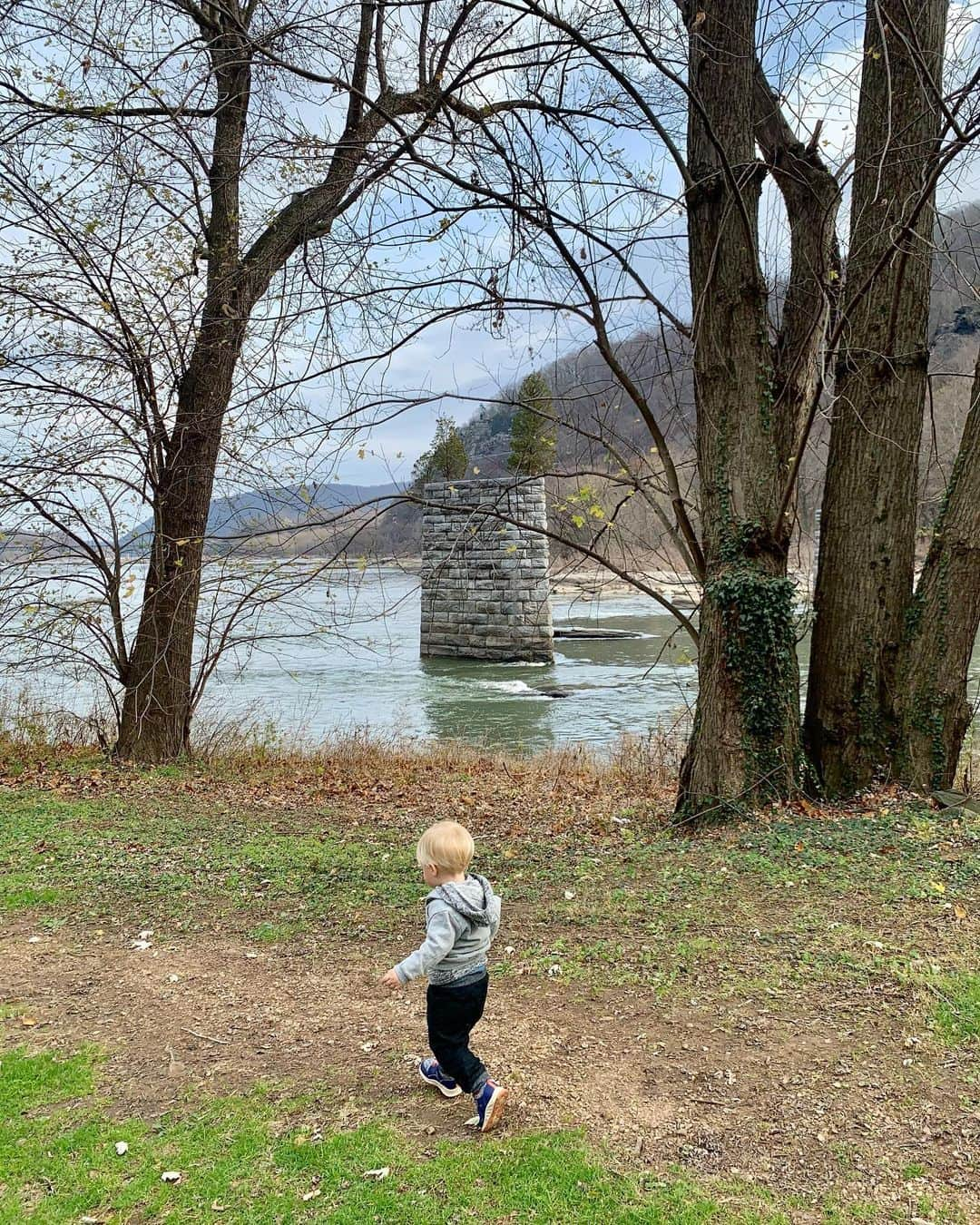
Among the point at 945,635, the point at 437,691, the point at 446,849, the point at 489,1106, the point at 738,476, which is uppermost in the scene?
the point at 738,476

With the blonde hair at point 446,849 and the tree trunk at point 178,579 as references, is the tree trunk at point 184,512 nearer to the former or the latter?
the tree trunk at point 178,579

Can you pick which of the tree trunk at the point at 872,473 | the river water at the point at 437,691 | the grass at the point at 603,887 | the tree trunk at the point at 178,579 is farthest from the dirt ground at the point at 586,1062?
the tree trunk at the point at 178,579

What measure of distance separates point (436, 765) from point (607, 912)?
21.6ft

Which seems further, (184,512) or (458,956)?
(184,512)

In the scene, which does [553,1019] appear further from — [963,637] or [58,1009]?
[963,637]

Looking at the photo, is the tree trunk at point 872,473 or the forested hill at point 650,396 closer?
the tree trunk at point 872,473

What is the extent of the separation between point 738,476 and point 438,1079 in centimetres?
447

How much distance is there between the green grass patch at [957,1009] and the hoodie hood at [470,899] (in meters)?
1.85

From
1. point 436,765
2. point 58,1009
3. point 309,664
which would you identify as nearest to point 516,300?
point 58,1009

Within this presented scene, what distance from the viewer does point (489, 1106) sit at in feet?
9.84

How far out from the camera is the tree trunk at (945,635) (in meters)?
6.33

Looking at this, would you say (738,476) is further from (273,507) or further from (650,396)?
(273,507)

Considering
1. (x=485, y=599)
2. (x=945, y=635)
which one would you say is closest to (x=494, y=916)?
(x=945, y=635)

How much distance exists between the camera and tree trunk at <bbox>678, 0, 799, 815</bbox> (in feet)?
20.7
